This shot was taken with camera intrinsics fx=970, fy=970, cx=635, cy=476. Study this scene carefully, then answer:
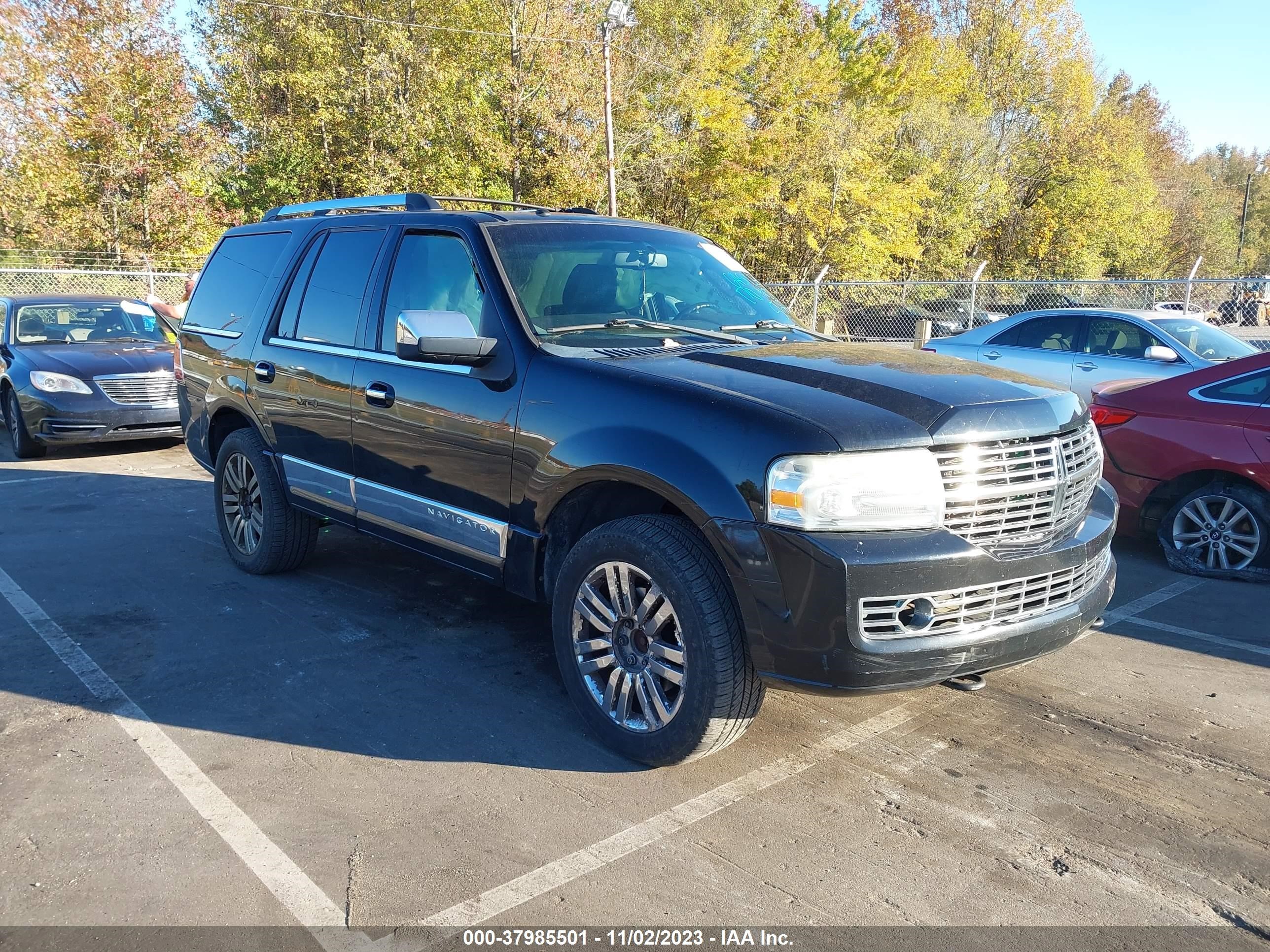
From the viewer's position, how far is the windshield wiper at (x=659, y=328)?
13.5 ft

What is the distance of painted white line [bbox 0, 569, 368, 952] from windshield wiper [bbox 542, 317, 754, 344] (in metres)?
2.21

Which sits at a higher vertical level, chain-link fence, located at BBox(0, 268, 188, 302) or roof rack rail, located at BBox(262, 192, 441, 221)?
roof rack rail, located at BBox(262, 192, 441, 221)

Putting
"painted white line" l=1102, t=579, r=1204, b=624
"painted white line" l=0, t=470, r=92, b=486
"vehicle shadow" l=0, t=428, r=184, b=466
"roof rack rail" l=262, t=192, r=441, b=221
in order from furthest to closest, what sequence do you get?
"vehicle shadow" l=0, t=428, r=184, b=466, "painted white line" l=0, t=470, r=92, b=486, "painted white line" l=1102, t=579, r=1204, b=624, "roof rack rail" l=262, t=192, r=441, b=221

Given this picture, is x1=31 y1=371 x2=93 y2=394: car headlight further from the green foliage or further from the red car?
the green foliage

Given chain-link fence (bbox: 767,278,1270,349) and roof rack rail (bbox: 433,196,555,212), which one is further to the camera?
chain-link fence (bbox: 767,278,1270,349)

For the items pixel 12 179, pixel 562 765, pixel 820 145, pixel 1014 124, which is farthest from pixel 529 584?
pixel 1014 124

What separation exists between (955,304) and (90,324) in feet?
49.2

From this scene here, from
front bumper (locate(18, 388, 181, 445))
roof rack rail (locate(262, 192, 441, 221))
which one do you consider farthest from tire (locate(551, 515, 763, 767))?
front bumper (locate(18, 388, 181, 445))

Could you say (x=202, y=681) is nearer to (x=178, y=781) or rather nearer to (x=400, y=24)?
(x=178, y=781)

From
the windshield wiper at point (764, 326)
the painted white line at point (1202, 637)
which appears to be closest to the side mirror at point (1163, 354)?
the painted white line at point (1202, 637)

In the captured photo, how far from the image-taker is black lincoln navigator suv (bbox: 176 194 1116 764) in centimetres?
299

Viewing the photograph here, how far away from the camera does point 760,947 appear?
2.52 m

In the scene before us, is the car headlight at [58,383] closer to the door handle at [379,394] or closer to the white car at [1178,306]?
the door handle at [379,394]

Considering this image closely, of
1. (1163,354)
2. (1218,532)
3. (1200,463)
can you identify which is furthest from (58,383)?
(1163,354)
